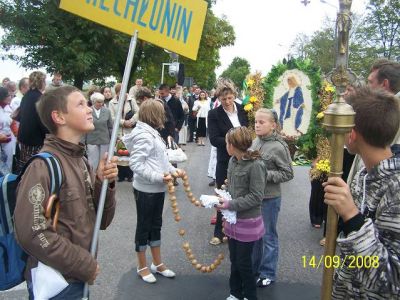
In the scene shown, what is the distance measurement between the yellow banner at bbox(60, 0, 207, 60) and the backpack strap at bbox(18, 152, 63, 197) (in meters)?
0.83

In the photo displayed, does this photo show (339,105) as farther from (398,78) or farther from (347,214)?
(398,78)

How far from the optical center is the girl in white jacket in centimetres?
376

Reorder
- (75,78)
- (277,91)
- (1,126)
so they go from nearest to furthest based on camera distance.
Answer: (277,91), (1,126), (75,78)

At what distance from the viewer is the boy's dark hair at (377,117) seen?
1.58 m

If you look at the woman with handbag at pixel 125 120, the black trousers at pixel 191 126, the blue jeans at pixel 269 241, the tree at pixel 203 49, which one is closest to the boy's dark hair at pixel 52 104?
the blue jeans at pixel 269 241

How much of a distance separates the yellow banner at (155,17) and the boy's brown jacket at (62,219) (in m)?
0.74

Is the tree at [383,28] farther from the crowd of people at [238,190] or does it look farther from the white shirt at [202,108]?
the crowd of people at [238,190]

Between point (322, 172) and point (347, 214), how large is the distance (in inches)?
149

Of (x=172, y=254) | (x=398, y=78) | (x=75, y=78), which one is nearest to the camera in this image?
(x=398, y=78)

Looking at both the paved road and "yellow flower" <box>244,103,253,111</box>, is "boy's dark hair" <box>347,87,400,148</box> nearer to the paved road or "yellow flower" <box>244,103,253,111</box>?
the paved road

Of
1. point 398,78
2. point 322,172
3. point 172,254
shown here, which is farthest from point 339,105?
point 322,172

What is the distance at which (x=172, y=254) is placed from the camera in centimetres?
455

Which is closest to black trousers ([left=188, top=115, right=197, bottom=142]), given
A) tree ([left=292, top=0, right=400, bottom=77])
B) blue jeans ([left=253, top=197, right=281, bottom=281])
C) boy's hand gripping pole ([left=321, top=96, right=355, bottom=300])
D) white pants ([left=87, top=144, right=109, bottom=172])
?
white pants ([left=87, top=144, right=109, bottom=172])

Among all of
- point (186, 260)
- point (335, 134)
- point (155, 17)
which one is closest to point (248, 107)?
point (186, 260)
